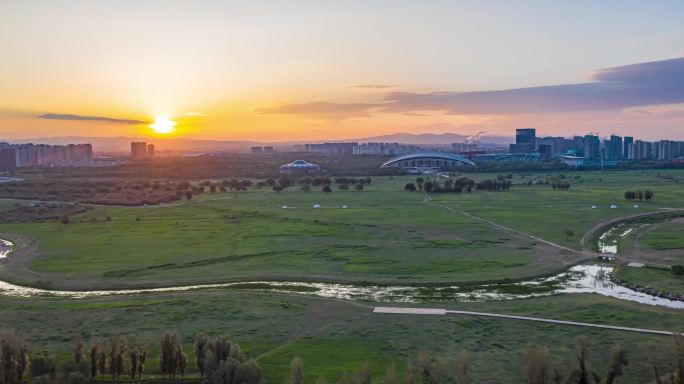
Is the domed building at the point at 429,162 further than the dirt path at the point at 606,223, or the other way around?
the domed building at the point at 429,162

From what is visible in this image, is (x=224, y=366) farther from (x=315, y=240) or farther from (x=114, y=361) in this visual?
(x=315, y=240)

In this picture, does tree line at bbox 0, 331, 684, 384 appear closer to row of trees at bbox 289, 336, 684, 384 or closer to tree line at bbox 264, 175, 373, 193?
row of trees at bbox 289, 336, 684, 384

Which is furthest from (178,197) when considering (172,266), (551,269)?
(551,269)

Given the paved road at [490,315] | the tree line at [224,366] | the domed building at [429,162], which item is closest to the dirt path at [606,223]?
the paved road at [490,315]

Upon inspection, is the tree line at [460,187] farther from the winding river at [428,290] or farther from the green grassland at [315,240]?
the winding river at [428,290]

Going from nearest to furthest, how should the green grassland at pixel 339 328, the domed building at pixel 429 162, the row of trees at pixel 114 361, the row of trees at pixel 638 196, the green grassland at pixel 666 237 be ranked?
the row of trees at pixel 114 361 < the green grassland at pixel 339 328 < the green grassland at pixel 666 237 < the row of trees at pixel 638 196 < the domed building at pixel 429 162

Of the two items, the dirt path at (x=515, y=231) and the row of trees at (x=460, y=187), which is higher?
the row of trees at (x=460, y=187)

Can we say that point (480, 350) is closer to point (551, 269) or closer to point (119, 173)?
point (551, 269)

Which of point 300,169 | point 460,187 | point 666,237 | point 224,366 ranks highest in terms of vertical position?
point 300,169

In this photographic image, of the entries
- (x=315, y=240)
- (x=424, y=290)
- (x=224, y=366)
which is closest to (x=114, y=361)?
(x=224, y=366)
